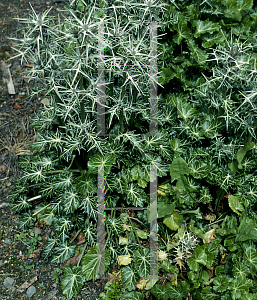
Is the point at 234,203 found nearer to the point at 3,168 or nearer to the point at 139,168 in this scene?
the point at 139,168

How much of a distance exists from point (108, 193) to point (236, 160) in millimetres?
1130

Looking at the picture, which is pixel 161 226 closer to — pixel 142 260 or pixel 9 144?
pixel 142 260

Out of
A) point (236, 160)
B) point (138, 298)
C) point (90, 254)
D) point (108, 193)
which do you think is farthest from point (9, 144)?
point (236, 160)

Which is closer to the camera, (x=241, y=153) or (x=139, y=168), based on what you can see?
(x=139, y=168)

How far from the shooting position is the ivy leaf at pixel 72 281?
2.17 m

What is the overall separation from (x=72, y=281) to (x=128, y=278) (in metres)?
0.41

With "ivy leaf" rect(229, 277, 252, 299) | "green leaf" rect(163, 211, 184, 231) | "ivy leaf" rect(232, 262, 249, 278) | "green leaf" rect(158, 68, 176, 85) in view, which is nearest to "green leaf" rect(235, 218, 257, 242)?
"ivy leaf" rect(232, 262, 249, 278)

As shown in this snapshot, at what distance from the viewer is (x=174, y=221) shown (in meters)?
2.39

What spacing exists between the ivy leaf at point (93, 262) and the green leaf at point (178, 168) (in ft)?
2.62

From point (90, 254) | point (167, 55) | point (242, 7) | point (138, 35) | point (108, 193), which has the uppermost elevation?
point (138, 35)

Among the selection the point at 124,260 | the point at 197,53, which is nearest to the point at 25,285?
the point at 124,260

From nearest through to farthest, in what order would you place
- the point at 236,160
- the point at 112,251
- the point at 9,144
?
the point at 112,251 → the point at 236,160 → the point at 9,144

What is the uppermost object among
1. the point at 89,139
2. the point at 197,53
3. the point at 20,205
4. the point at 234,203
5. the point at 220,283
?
the point at 197,53

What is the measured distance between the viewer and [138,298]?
2.13 m
